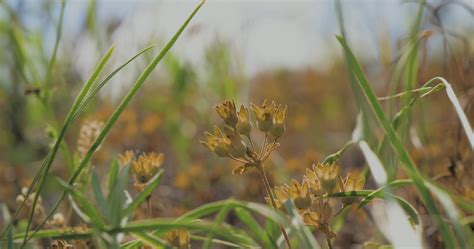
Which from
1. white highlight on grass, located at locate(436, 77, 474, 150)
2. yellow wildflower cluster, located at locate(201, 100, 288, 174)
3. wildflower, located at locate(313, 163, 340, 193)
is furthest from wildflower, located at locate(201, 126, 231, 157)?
white highlight on grass, located at locate(436, 77, 474, 150)

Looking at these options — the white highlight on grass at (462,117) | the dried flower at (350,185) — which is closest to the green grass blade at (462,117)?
the white highlight on grass at (462,117)

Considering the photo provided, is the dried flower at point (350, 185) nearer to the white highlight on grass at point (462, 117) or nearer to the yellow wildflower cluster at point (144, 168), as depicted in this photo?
the white highlight on grass at point (462, 117)

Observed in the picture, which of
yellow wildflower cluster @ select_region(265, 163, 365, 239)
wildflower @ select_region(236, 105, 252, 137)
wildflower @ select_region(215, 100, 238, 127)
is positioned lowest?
yellow wildflower cluster @ select_region(265, 163, 365, 239)

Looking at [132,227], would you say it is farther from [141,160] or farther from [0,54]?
[0,54]

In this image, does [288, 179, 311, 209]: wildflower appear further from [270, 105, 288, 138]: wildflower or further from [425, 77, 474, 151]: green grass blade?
[425, 77, 474, 151]: green grass blade

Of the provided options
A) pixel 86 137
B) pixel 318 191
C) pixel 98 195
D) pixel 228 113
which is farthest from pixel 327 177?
pixel 86 137

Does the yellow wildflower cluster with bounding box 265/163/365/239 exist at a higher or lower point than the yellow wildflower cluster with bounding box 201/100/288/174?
lower
